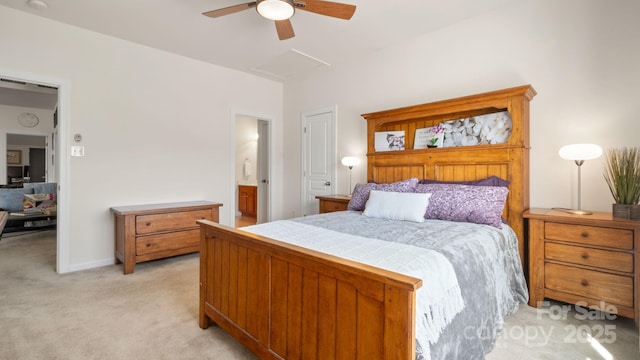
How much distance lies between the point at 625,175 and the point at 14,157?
13.2 m

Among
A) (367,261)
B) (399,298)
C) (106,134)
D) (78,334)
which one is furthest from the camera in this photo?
(106,134)

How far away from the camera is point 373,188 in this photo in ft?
10.1

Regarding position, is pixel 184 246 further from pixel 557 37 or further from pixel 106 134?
pixel 557 37

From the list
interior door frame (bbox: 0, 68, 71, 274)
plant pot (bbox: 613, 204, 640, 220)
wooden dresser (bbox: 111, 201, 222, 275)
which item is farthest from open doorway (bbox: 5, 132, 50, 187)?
plant pot (bbox: 613, 204, 640, 220)

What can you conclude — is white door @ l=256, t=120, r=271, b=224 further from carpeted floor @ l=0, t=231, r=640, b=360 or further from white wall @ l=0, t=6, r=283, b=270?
carpeted floor @ l=0, t=231, r=640, b=360

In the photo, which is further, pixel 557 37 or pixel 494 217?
pixel 557 37

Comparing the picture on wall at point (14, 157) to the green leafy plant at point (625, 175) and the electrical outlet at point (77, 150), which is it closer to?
the electrical outlet at point (77, 150)

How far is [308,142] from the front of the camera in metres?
4.68

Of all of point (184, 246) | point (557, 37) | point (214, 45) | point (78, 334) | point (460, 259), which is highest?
point (214, 45)

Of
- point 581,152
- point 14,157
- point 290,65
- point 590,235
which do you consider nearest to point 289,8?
point 290,65

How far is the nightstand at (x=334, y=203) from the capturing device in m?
3.57

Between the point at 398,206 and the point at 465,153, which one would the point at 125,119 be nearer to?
the point at 398,206

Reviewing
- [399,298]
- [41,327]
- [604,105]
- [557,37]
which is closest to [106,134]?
[41,327]

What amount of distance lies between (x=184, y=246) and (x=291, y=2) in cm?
289
